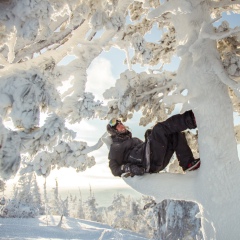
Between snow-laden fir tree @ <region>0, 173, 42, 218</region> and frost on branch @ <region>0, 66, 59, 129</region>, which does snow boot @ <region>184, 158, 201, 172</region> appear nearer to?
frost on branch @ <region>0, 66, 59, 129</region>

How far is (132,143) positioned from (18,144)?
236 cm

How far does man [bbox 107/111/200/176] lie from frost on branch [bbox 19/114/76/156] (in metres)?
1.43

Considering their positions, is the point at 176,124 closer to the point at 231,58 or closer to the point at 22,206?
the point at 231,58

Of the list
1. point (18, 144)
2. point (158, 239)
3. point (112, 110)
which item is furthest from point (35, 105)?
point (158, 239)

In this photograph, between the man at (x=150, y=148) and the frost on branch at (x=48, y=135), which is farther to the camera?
the man at (x=150, y=148)

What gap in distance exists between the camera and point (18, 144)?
12.3 ft

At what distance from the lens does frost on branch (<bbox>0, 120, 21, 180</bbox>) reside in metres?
3.57

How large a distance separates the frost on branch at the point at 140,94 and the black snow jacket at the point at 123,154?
58 cm

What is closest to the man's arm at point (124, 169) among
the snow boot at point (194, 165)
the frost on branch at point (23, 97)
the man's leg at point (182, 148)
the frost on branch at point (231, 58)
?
the man's leg at point (182, 148)

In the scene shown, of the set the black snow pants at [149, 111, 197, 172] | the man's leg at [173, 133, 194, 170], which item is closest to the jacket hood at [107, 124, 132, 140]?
the black snow pants at [149, 111, 197, 172]

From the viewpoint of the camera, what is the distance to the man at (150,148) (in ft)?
16.0

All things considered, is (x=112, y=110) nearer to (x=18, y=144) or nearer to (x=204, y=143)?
(x=204, y=143)

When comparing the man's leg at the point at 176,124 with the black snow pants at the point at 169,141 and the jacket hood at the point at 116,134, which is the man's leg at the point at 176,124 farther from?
the jacket hood at the point at 116,134

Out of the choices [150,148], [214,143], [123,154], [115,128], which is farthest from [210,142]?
[115,128]
